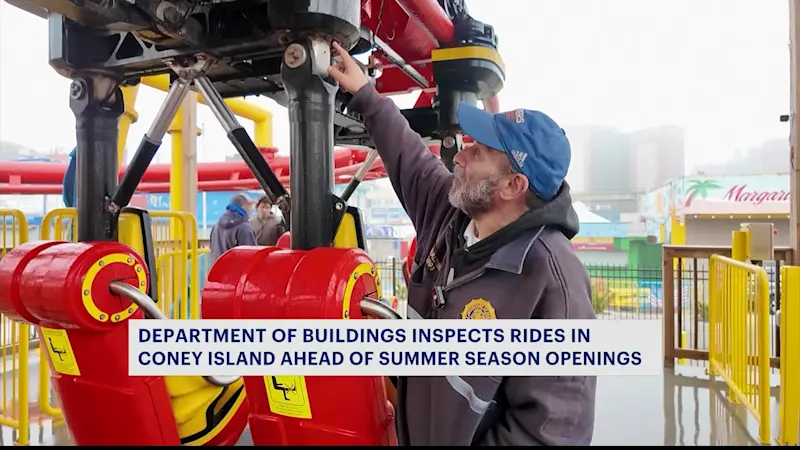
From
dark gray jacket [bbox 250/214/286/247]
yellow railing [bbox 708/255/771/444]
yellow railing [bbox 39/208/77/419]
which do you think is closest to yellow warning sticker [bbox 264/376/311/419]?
yellow railing [bbox 39/208/77/419]

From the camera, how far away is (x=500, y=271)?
48.1 inches

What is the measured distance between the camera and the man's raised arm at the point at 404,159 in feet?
5.23

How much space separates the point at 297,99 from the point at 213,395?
1029mm

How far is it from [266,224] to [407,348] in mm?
4359

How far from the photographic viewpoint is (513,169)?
52.9 inches

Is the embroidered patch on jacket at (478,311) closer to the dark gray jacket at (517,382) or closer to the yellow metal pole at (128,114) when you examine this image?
the dark gray jacket at (517,382)

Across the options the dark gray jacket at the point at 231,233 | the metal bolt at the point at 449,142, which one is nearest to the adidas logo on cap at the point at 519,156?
the metal bolt at the point at 449,142

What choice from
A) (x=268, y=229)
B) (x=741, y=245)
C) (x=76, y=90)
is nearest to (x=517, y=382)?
(x=76, y=90)

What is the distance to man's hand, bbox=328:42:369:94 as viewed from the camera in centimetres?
140

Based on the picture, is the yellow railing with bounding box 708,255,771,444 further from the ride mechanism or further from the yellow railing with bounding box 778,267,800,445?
the ride mechanism

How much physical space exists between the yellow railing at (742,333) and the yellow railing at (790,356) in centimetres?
7

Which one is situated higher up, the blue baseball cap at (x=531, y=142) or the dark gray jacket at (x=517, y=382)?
the blue baseball cap at (x=531, y=142)

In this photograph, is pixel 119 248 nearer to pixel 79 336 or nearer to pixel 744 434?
pixel 79 336

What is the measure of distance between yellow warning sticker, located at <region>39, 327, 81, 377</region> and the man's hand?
1.00 m
